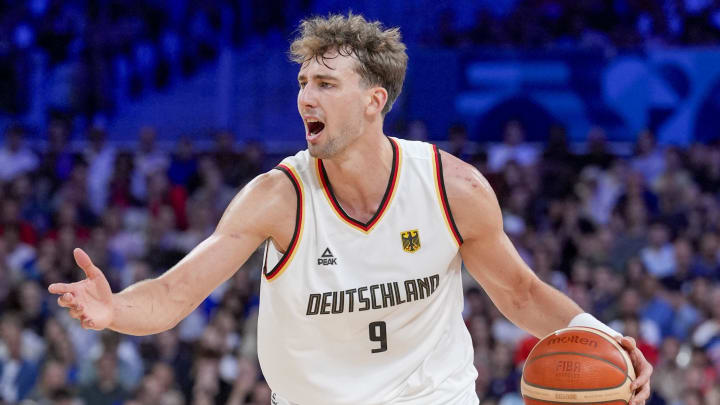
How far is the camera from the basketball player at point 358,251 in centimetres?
373

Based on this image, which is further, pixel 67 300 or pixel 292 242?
pixel 292 242

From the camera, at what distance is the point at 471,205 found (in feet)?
12.7

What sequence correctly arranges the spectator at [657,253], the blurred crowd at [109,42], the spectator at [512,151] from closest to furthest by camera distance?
the spectator at [657,253]
the spectator at [512,151]
the blurred crowd at [109,42]

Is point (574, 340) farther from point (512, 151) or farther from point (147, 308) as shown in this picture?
point (512, 151)

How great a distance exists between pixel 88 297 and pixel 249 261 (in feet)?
23.0

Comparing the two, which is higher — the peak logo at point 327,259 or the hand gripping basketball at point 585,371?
the peak logo at point 327,259

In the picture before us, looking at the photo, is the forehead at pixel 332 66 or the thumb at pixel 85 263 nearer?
the thumb at pixel 85 263

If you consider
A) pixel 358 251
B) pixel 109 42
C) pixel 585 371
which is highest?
pixel 109 42

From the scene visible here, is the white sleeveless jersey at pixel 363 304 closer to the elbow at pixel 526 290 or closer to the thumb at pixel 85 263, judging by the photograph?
the elbow at pixel 526 290

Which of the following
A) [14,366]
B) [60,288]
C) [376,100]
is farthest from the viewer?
[14,366]

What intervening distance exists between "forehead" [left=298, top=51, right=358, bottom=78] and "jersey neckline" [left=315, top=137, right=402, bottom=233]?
15.3 inches

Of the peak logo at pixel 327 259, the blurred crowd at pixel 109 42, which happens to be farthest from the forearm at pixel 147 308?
the blurred crowd at pixel 109 42

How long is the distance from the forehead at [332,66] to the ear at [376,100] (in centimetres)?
12

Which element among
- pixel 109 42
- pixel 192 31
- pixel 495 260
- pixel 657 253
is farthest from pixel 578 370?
pixel 109 42
